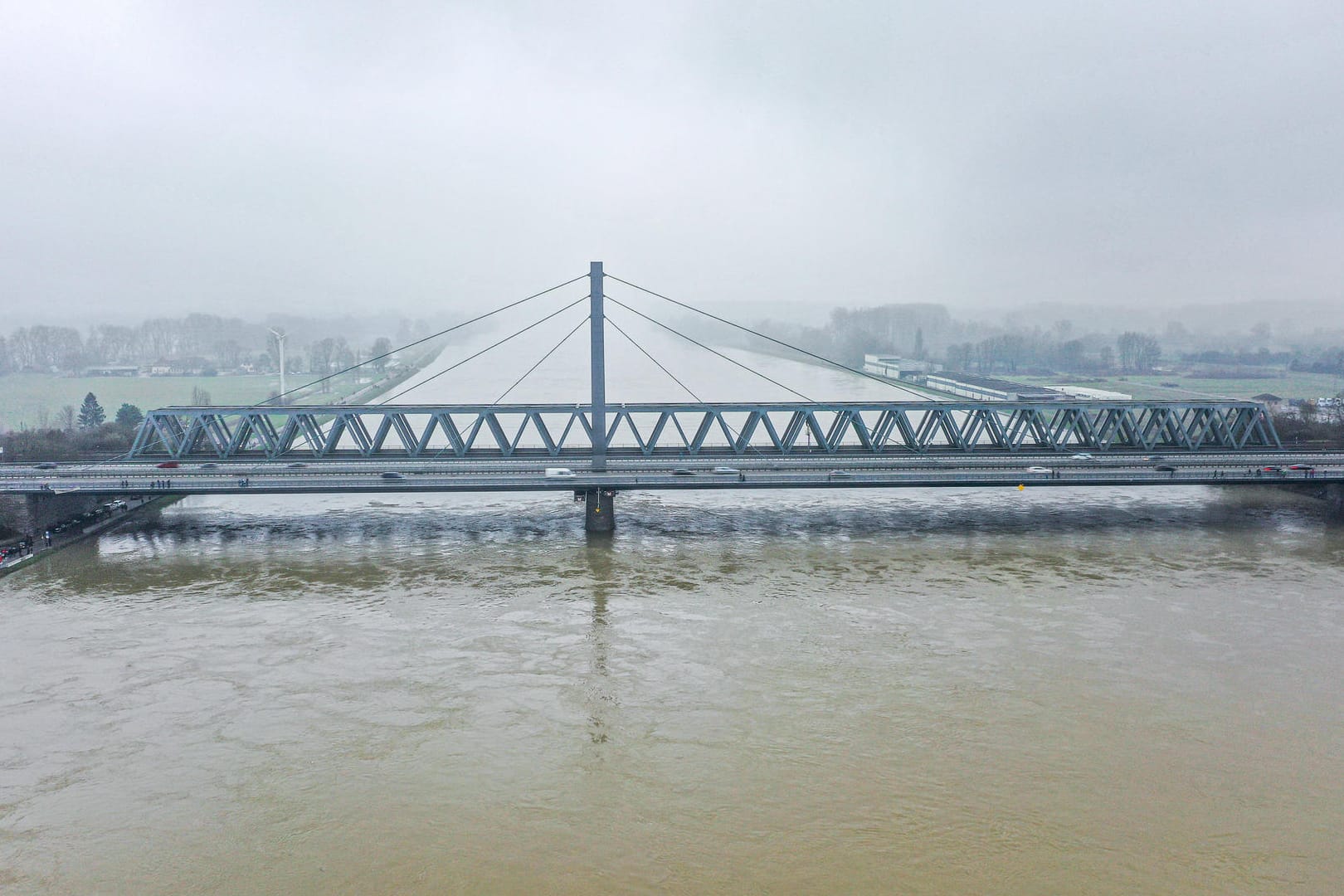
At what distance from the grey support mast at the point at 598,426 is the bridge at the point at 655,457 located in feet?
0.27

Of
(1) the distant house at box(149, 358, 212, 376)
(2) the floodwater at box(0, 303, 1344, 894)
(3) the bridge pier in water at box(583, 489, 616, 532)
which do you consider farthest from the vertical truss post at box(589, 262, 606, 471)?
(1) the distant house at box(149, 358, 212, 376)

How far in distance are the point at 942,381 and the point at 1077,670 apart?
80521 mm

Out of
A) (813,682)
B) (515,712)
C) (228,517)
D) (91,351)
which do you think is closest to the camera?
(515,712)

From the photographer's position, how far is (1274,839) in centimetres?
1545

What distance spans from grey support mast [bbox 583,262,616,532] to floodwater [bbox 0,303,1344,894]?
5.34 ft

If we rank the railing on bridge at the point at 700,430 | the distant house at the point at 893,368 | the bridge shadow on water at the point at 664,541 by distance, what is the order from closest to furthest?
the bridge shadow on water at the point at 664,541 < the railing on bridge at the point at 700,430 < the distant house at the point at 893,368

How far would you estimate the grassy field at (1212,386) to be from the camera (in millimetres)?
104950

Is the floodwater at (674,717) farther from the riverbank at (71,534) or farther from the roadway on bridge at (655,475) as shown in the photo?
the roadway on bridge at (655,475)

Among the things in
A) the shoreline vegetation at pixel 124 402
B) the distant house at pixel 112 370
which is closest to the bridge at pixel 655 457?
the shoreline vegetation at pixel 124 402

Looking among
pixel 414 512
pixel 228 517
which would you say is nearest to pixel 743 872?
pixel 414 512

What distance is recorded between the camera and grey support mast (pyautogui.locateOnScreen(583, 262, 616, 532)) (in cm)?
3678

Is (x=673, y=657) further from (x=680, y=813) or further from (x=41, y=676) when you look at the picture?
(x=41, y=676)

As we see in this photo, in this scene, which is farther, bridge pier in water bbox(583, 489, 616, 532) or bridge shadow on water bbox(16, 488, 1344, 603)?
bridge pier in water bbox(583, 489, 616, 532)

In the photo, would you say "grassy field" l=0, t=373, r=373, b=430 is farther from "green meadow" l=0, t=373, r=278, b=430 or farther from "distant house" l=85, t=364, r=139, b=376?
"distant house" l=85, t=364, r=139, b=376
